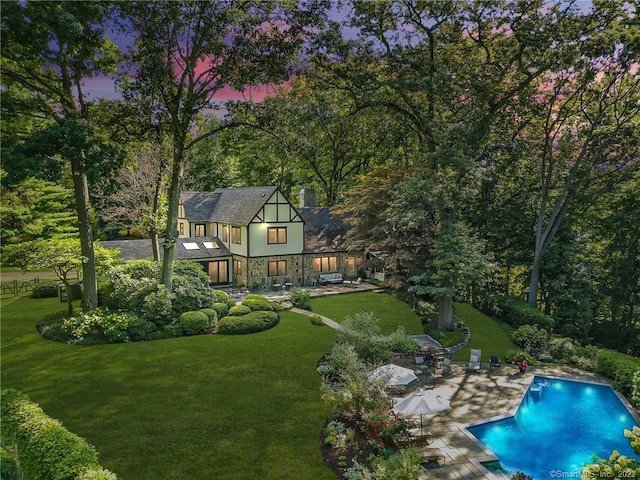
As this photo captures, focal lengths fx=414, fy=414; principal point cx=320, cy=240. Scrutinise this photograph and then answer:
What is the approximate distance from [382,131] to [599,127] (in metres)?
13.5

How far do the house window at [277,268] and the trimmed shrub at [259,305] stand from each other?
7614 millimetres

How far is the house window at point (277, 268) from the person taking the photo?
32.8 meters

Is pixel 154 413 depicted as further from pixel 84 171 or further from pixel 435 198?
pixel 435 198

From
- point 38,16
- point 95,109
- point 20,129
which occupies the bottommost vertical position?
point 20,129

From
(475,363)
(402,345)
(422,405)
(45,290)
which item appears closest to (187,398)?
(422,405)

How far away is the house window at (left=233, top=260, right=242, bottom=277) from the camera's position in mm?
32719

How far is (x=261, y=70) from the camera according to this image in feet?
70.9

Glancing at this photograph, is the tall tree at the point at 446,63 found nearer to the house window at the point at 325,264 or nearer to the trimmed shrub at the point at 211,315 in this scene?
the trimmed shrub at the point at 211,315

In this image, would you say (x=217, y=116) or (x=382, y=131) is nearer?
(x=217, y=116)

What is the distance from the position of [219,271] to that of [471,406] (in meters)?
22.6

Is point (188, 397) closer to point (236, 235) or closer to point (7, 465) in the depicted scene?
point (7, 465)

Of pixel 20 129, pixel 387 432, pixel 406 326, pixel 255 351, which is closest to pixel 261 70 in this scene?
pixel 20 129

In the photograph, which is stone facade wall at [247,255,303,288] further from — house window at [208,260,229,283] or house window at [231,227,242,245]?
house window at [208,260,229,283]

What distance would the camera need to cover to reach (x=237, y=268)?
33156 mm
